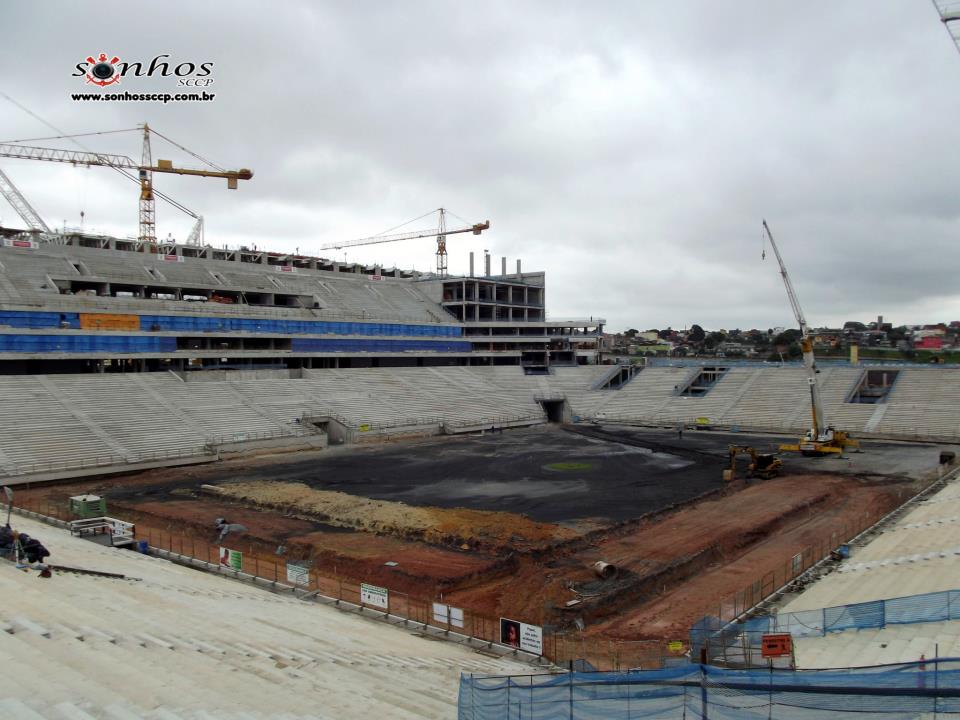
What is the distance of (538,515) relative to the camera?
→ 1251 inches

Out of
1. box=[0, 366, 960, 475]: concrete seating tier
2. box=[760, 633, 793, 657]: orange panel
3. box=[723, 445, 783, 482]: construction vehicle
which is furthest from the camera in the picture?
box=[0, 366, 960, 475]: concrete seating tier

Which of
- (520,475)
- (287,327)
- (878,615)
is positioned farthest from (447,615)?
(287,327)

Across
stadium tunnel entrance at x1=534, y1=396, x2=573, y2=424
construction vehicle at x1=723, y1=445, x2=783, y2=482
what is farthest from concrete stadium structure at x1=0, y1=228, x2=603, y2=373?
construction vehicle at x1=723, y1=445, x2=783, y2=482

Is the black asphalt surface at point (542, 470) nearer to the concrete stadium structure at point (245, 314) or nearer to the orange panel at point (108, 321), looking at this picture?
the concrete stadium structure at point (245, 314)

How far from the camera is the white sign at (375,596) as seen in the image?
19625mm

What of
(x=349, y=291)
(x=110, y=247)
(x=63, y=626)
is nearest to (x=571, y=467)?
(x=63, y=626)

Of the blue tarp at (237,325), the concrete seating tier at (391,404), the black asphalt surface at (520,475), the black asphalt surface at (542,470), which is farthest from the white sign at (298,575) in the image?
the blue tarp at (237,325)

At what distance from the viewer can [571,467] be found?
4459 cm

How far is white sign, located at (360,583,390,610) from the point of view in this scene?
1962 centimetres

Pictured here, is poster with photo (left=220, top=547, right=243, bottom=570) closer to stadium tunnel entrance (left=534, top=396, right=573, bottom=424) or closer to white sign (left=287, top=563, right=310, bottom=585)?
white sign (left=287, top=563, right=310, bottom=585)

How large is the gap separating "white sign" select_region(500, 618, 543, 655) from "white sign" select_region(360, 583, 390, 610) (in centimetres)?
396

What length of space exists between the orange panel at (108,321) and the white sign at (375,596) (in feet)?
147

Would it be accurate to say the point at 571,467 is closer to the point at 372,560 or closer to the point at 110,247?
the point at 372,560

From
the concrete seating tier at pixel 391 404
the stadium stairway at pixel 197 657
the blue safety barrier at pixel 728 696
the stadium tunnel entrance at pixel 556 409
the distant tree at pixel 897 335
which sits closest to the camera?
the blue safety barrier at pixel 728 696
